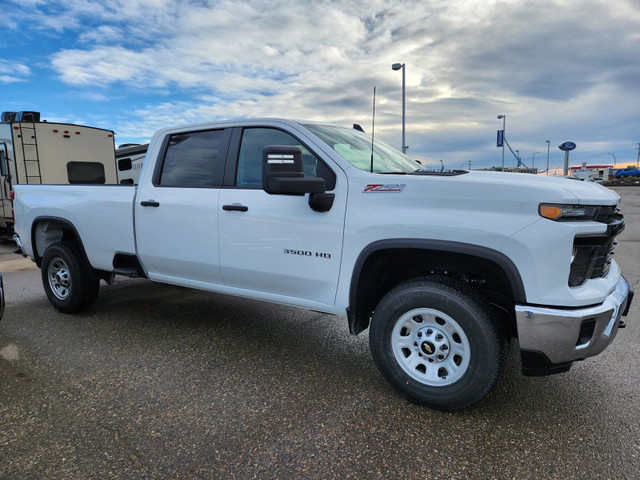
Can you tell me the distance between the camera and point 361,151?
11.6ft

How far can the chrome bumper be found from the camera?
2.42 meters

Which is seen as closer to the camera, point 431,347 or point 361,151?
point 431,347

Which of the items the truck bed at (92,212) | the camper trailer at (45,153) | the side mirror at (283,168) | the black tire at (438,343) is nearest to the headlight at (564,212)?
the black tire at (438,343)

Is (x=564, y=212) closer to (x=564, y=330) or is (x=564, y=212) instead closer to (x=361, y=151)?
(x=564, y=330)

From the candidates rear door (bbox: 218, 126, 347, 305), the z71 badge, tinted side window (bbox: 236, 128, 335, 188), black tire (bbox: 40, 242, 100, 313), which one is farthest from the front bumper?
black tire (bbox: 40, 242, 100, 313)

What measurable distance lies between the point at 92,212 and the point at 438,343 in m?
3.62

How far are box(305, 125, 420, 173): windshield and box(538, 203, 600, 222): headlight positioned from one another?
1.23 metres

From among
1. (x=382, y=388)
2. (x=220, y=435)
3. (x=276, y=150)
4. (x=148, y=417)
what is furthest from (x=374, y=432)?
(x=276, y=150)

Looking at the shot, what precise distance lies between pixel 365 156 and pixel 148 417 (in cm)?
240

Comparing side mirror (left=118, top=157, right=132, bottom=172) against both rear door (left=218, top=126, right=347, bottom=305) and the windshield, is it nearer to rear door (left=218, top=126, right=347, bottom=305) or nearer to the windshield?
rear door (left=218, top=126, right=347, bottom=305)

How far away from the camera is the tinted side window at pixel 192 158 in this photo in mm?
3805

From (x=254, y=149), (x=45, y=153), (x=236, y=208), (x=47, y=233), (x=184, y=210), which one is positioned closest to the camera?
(x=236, y=208)

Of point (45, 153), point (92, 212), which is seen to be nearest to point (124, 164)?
point (45, 153)

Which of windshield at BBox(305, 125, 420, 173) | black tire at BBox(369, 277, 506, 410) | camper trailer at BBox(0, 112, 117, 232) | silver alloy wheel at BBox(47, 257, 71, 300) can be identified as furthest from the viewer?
camper trailer at BBox(0, 112, 117, 232)
